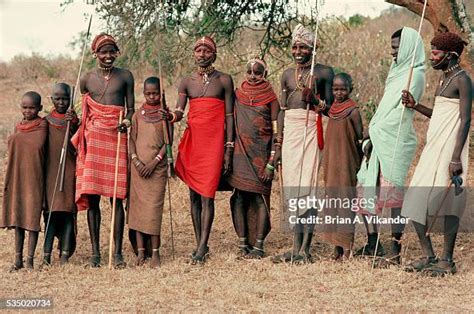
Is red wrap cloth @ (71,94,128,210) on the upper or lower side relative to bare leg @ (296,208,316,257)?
upper

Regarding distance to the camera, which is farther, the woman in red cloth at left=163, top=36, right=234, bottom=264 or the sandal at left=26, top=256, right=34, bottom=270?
the woman in red cloth at left=163, top=36, right=234, bottom=264

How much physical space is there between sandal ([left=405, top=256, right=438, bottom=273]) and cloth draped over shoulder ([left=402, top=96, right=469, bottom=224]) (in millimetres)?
357

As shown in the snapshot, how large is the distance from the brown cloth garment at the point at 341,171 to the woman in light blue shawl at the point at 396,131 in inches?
8.6

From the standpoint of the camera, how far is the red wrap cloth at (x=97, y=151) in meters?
7.01

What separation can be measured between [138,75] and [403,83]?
42.5 ft

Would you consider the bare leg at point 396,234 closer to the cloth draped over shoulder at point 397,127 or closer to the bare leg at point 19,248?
the cloth draped over shoulder at point 397,127

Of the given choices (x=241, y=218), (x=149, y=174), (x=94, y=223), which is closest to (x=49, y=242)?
(x=94, y=223)

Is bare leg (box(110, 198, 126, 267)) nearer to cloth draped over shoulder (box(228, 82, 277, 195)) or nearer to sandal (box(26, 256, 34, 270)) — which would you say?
sandal (box(26, 256, 34, 270))

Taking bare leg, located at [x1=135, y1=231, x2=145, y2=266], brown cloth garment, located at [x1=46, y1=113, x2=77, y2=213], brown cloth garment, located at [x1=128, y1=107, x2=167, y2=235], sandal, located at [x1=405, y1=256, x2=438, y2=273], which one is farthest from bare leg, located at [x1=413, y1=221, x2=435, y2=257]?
brown cloth garment, located at [x1=46, y1=113, x2=77, y2=213]

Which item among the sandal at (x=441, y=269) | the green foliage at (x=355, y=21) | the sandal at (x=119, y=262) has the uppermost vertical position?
the green foliage at (x=355, y=21)

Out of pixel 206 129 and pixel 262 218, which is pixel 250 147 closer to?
pixel 206 129

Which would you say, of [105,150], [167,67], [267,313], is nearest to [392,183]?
[267,313]

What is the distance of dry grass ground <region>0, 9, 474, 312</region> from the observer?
576 cm

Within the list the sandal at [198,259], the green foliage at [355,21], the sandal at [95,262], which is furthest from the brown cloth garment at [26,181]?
the green foliage at [355,21]
